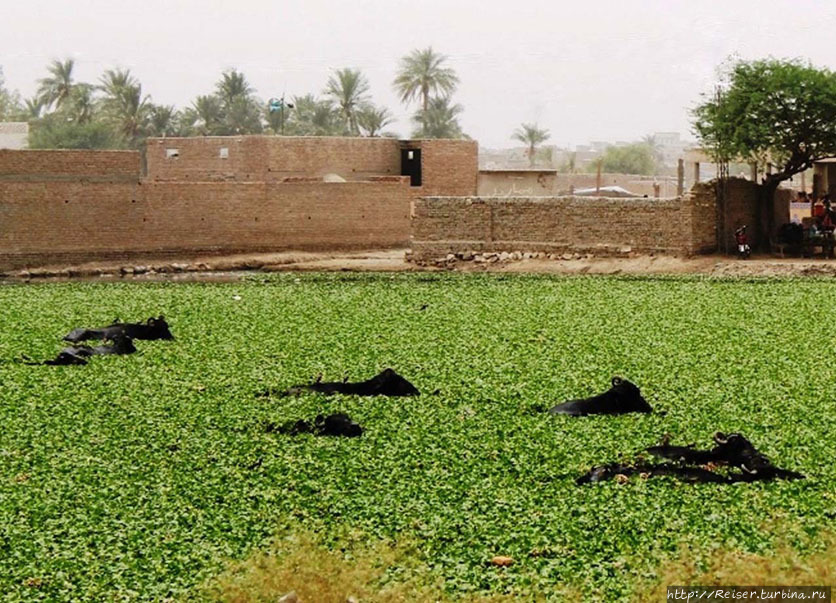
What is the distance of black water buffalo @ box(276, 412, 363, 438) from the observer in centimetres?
1060

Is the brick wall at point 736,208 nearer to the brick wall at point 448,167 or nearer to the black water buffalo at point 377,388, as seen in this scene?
the brick wall at point 448,167

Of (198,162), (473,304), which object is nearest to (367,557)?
(473,304)

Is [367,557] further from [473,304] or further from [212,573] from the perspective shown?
[473,304]

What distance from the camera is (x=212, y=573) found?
7391 millimetres

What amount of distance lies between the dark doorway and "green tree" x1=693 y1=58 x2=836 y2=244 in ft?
39.9

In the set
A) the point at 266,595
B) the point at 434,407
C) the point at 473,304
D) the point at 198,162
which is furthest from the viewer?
the point at 198,162

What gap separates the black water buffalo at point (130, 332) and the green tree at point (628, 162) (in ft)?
232

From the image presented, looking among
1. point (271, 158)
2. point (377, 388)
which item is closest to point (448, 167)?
Result: point (271, 158)

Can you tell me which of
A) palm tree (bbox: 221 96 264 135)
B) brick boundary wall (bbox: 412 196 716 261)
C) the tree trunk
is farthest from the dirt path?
palm tree (bbox: 221 96 264 135)

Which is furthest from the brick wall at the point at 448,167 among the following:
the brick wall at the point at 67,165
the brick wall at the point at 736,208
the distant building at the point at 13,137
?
the brick wall at the point at 736,208

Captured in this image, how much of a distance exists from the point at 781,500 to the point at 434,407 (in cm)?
389

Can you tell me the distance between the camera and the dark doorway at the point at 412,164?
135 ft

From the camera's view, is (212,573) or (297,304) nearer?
(212,573)

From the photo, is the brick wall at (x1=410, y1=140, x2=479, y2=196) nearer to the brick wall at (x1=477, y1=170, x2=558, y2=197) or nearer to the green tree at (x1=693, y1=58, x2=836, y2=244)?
the brick wall at (x1=477, y1=170, x2=558, y2=197)
